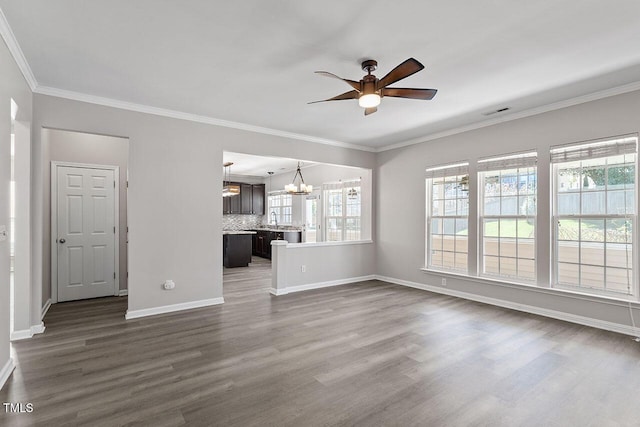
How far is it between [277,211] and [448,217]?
21.5 feet

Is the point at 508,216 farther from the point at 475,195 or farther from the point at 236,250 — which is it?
the point at 236,250

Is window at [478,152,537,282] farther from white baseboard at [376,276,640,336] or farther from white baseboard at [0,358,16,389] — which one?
white baseboard at [0,358,16,389]

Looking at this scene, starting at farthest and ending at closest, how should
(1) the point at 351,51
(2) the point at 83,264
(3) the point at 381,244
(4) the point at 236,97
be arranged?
(3) the point at 381,244
(2) the point at 83,264
(4) the point at 236,97
(1) the point at 351,51

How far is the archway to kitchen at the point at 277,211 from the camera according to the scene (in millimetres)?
6855

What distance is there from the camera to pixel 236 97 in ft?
12.8

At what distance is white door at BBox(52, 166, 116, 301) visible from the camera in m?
4.85

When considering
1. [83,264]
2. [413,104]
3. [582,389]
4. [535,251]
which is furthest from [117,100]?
[535,251]

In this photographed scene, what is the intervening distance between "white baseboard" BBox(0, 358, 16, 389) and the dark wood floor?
0.17ft

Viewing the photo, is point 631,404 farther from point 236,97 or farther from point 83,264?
point 83,264

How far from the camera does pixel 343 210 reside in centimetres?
784

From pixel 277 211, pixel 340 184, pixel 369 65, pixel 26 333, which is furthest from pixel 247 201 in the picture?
pixel 369 65

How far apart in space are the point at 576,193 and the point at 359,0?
12.2 ft

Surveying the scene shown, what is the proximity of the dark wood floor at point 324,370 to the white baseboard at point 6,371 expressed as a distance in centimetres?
5

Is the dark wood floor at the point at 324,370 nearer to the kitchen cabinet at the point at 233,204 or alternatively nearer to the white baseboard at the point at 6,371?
the white baseboard at the point at 6,371
